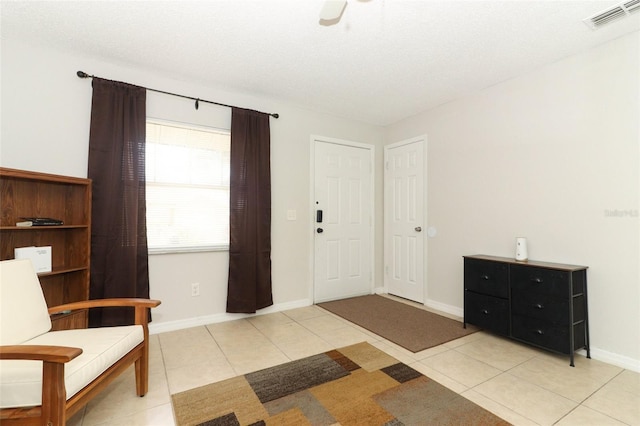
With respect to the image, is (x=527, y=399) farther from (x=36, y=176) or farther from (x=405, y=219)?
(x=36, y=176)

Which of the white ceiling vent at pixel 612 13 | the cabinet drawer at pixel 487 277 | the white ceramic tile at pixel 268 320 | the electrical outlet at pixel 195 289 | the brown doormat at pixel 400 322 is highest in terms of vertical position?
the white ceiling vent at pixel 612 13

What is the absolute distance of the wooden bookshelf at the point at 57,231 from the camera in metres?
2.20

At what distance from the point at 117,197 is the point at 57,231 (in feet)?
1.67

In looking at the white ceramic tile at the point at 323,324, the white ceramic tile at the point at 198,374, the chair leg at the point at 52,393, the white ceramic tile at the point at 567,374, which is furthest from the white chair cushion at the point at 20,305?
the white ceramic tile at the point at 567,374

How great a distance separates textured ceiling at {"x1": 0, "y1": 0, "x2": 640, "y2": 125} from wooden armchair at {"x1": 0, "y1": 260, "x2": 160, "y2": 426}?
1843 millimetres

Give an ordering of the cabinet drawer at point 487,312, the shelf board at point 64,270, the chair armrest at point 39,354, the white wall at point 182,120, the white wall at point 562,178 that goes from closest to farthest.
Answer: the chair armrest at point 39,354 → the shelf board at point 64,270 → the white wall at point 562,178 → the white wall at point 182,120 → the cabinet drawer at point 487,312

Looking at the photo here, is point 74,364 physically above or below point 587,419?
above

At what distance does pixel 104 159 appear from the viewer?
8.70 feet

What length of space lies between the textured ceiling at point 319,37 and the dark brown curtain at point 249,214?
1.63ft

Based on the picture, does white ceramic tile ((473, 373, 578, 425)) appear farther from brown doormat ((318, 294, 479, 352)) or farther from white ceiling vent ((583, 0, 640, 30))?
white ceiling vent ((583, 0, 640, 30))

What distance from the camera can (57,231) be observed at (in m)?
2.45

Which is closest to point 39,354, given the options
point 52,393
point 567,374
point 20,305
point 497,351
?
point 52,393

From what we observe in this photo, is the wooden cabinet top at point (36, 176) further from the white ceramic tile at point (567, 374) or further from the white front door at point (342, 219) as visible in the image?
the white ceramic tile at point (567, 374)

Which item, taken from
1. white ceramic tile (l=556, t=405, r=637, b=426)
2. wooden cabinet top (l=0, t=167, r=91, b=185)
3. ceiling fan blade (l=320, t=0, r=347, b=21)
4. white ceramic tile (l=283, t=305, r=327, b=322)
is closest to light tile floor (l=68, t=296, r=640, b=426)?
white ceramic tile (l=556, t=405, r=637, b=426)
